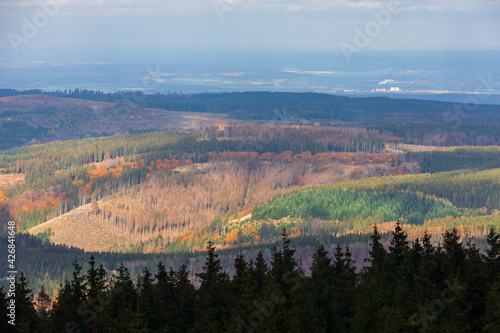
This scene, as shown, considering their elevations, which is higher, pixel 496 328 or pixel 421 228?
pixel 496 328

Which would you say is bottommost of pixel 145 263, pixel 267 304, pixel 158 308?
pixel 145 263

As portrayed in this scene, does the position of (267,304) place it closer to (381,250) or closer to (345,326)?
(345,326)

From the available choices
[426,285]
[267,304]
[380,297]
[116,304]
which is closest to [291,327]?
[267,304]

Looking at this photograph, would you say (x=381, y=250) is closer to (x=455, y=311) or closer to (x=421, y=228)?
(x=455, y=311)

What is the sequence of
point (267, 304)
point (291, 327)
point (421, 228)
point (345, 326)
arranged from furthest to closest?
point (421, 228)
point (345, 326)
point (267, 304)
point (291, 327)

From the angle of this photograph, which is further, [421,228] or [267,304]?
[421,228]

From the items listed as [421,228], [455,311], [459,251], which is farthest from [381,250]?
[421,228]

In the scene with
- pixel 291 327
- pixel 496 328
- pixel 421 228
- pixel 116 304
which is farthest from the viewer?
pixel 421 228
